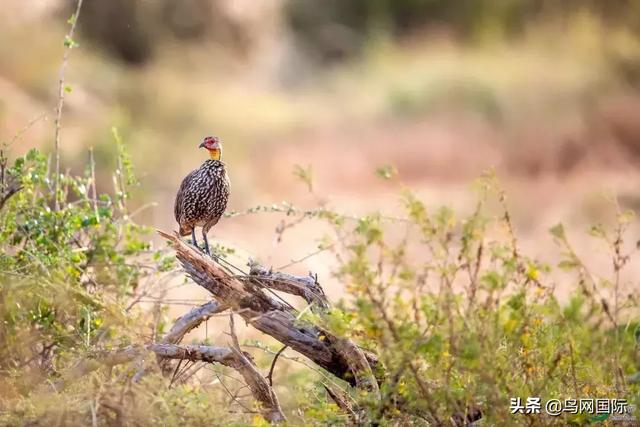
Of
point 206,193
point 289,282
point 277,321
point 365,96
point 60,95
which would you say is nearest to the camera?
point 277,321

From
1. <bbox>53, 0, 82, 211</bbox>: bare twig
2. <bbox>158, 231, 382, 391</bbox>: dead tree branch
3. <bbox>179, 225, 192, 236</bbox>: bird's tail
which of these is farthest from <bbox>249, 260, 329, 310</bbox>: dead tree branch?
<bbox>179, 225, 192, 236</bbox>: bird's tail

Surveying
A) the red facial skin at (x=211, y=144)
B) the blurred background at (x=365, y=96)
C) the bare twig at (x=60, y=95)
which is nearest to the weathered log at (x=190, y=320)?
the bare twig at (x=60, y=95)

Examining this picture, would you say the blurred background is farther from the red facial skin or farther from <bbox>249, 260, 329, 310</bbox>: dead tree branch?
<bbox>249, 260, 329, 310</bbox>: dead tree branch

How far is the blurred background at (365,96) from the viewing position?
1445 cm

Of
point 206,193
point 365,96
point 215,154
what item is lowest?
point 206,193

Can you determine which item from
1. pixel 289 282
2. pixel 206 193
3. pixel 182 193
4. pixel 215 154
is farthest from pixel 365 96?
pixel 289 282

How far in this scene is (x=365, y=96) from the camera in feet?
59.3

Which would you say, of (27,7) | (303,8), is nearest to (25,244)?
(27,7)

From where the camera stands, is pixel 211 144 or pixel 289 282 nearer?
pixel 289 282

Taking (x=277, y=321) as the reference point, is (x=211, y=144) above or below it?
above

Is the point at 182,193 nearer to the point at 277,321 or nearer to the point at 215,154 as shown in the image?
the point at 215,154

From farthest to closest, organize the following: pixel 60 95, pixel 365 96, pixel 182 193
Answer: pixel 365 96, pixel 182 193, pixel 60 95

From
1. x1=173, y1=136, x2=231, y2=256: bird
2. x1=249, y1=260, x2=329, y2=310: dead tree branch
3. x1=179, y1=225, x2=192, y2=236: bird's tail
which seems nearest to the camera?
x1=249, y1=260, x2=329, y2=310: dead tree branch

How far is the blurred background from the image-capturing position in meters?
14.4
